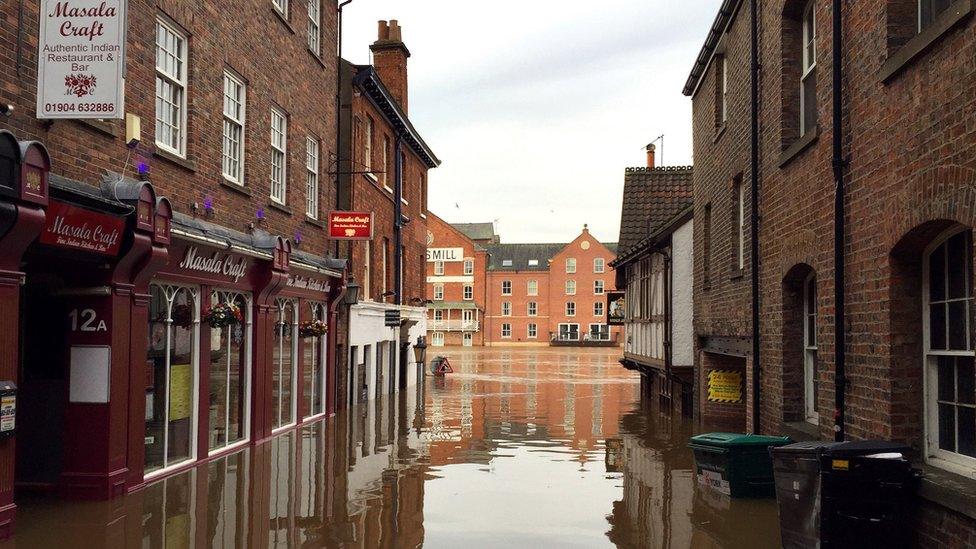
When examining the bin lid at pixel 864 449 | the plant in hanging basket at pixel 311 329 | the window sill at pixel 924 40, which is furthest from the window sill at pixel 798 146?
the plant in hanging basket at pixel 311 329

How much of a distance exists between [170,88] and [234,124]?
7.62ft

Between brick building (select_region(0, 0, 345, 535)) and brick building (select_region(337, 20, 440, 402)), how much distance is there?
336cm

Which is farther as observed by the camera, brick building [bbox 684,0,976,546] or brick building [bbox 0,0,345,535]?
brick building [bbox 0,0,345,535]

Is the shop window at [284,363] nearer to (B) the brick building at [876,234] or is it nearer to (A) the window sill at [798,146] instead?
(B) the brick building at [876,234]

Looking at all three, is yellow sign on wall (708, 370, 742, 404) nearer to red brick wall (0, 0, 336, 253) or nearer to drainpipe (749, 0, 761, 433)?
drainpipe (749, 0, 761, 433)

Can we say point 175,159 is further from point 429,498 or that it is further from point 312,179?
point 312,179

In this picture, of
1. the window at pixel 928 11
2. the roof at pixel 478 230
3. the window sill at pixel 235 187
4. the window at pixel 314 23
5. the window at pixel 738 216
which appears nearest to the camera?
the window at pixel 928 11

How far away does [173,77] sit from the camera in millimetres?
11844

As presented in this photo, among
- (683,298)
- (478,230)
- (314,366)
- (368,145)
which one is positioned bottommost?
(314,366)

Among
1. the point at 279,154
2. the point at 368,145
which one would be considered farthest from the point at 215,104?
the point at 368,145

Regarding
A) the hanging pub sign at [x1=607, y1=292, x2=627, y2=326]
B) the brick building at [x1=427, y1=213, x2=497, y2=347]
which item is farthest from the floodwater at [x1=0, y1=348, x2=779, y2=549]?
the brick building at [x1=427, y1=213, x2=497, y2=347]

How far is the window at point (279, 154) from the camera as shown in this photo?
16139mm

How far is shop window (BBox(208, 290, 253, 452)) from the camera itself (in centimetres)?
1305

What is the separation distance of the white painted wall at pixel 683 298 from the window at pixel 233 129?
948 cm
